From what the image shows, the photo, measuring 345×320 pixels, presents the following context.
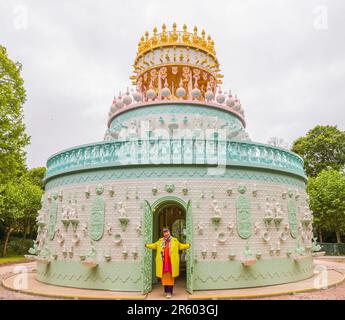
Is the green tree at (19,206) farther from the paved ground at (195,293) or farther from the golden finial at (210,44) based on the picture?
the golden finial at (210,44)

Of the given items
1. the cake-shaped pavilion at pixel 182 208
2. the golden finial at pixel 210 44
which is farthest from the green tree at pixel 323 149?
the cake-shaped pavilion at pixel 182 208

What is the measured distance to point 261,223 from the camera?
10.9 meters

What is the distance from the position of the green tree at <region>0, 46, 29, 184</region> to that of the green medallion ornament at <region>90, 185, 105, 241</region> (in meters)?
7.74

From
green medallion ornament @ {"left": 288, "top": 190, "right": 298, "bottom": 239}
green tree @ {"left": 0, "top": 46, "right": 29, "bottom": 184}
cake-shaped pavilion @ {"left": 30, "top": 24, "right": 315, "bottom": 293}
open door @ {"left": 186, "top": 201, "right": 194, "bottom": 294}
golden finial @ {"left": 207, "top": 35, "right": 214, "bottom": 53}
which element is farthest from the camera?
golden finial @ {"left": 207, "top": 35, "right": 214, "bottom": 53}

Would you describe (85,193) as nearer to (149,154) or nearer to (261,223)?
(149,154)

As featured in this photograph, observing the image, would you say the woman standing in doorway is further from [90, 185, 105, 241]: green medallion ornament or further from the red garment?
[90, 185, 105, 241]: green medallion ornament

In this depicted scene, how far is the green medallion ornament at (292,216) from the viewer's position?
11.9m

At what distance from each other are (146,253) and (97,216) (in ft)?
7.53

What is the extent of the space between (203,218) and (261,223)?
7.54 feet

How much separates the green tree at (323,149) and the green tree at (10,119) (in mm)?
28872

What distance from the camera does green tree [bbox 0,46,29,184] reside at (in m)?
15.6

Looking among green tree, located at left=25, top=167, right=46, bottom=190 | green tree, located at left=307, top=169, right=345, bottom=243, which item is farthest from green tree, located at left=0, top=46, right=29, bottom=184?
green tree, located at left=307, top=169, right=345, bottom=243

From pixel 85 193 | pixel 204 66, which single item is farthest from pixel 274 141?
pixel 85 193

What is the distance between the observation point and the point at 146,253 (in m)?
9.79
